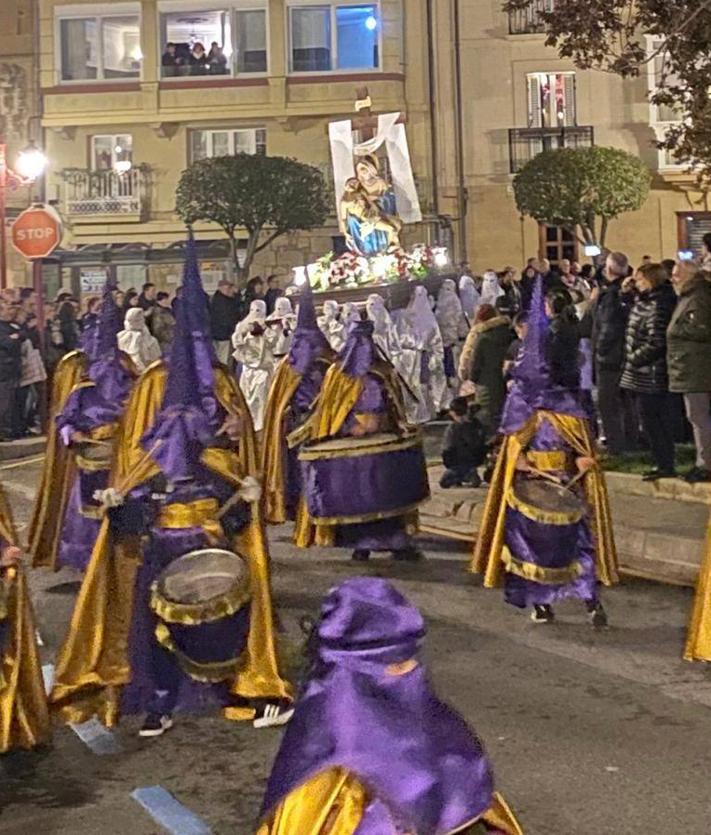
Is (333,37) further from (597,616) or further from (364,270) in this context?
(597,616)

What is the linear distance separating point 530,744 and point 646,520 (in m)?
5.10

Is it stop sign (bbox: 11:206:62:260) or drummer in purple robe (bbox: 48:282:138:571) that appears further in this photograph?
stop sign (bbox: 11:206:62:260)

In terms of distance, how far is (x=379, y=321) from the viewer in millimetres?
17234

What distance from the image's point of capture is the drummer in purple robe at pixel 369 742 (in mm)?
3105

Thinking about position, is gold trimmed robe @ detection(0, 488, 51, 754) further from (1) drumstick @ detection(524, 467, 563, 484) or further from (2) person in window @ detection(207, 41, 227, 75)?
(2) person in window @ detection(207, 41, 227, 75)

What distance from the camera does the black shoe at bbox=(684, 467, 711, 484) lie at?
11.9 m

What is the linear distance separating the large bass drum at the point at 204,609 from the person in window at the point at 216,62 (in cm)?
3026

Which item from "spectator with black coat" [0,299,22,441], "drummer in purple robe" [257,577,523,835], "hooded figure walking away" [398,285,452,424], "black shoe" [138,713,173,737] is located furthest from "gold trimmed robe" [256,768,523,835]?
"spectator with black coat" [0,299,22,441]

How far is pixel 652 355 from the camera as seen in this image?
469 inches

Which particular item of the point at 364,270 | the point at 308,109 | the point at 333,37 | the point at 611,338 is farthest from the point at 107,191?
the point at 611,338

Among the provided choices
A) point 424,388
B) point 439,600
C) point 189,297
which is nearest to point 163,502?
point 189,297

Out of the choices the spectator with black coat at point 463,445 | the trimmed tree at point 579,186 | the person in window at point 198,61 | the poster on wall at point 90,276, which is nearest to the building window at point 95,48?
the person in window at point 198,61

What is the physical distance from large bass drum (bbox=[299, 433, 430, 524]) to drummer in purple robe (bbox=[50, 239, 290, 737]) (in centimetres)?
326

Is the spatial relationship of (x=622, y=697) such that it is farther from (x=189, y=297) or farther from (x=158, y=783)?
(x=189, y=297)
